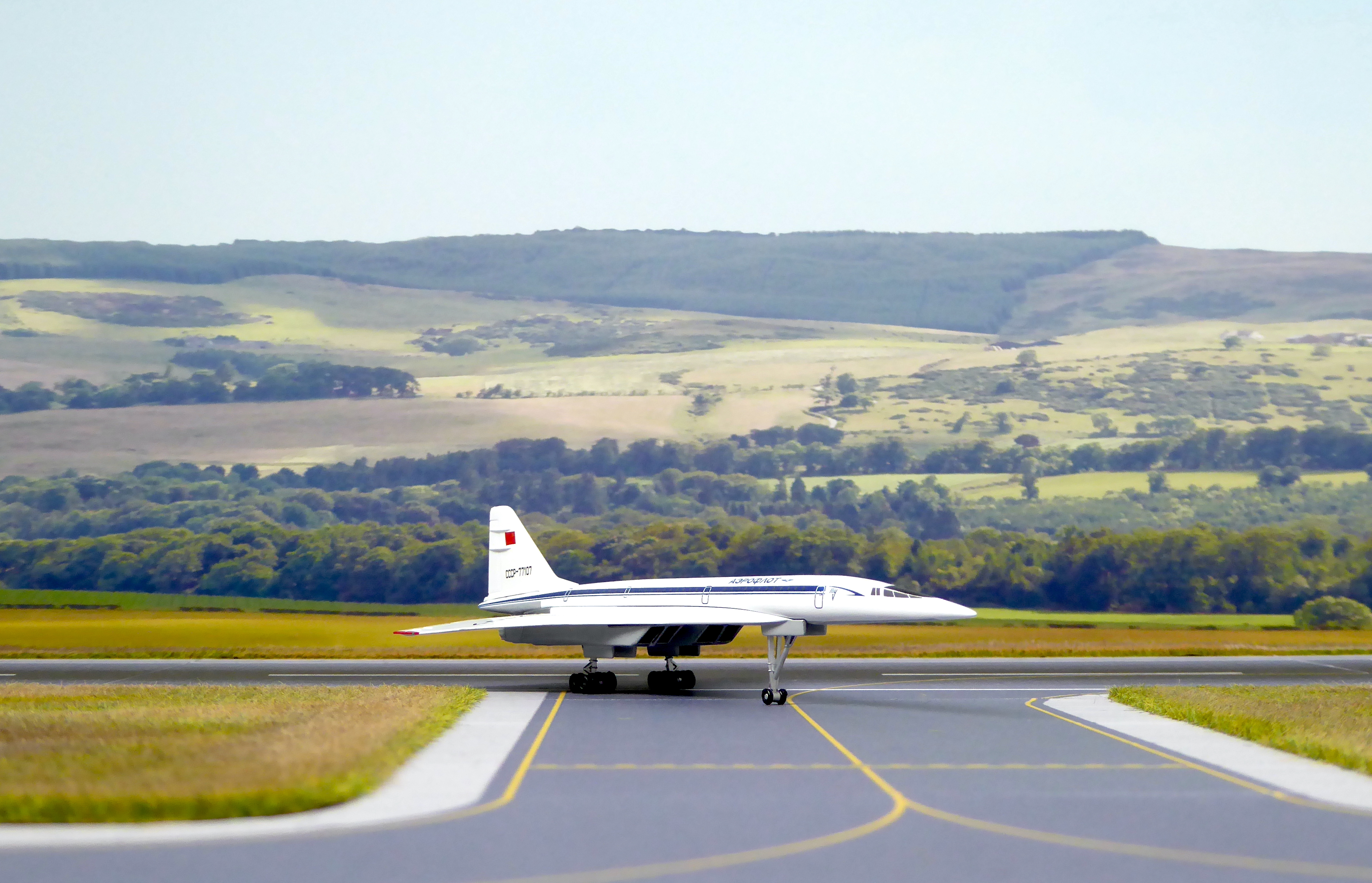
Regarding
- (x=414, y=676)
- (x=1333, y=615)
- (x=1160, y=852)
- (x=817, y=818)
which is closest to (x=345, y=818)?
(x=817, y=818)

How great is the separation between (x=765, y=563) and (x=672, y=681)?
77.0 metres

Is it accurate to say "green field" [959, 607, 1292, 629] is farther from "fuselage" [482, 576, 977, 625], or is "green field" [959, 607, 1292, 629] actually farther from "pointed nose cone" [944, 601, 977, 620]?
"pointed nose cone" [944, 601, 977, 620]

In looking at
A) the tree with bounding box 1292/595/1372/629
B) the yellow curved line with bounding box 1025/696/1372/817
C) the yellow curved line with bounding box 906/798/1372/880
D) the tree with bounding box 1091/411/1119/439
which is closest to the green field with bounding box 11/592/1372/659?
the tree with bounding box 1292/595/1372/629

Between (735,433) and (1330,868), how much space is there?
615 ft

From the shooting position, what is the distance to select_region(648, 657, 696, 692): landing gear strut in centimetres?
3416

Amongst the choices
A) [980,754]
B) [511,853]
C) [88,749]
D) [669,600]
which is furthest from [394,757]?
[669,600]

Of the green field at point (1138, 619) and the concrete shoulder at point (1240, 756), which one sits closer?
the concrete shoulder at point (1240, 756)

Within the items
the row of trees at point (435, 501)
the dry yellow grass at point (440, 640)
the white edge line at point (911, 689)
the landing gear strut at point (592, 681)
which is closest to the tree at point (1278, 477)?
the row of trees at point (435, 501)

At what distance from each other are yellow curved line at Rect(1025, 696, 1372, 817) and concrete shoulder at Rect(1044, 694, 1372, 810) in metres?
0.12

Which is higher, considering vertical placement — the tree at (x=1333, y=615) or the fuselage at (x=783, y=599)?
the fuselage at (x=783, y=599)

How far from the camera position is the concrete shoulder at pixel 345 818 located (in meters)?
13.3

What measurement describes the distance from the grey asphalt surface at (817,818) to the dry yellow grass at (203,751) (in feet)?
5.68

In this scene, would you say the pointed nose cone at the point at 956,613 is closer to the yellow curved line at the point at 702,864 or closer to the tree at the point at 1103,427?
the yellow curved line at the point at 702,864

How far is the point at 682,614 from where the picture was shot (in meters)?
33.1
